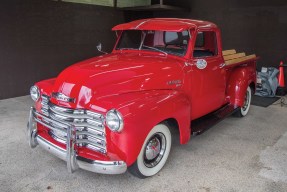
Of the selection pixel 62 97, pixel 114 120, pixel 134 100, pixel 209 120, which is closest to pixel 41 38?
pixel 62 97

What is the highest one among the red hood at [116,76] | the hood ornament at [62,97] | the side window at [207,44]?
the side window at [207,44]

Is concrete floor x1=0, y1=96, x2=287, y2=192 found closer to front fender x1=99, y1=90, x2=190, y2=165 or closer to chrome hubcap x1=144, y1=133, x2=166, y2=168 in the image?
chrome hubcap x1=144, y1=133, x2=166, y2=168

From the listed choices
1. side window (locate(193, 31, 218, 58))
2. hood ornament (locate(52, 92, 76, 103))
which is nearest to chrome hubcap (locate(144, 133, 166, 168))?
hood ornament (locate(52, 92, 76, 103))

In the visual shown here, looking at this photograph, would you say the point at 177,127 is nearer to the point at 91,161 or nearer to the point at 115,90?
the point at 115,90

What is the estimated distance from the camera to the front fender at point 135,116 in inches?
81.6

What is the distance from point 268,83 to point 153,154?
13.5 feet

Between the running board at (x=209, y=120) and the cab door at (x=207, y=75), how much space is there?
2.7 inches

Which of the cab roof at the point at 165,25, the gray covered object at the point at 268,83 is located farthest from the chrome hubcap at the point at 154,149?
the gray covered object at the point at 268,83

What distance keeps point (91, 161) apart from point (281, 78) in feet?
17.0

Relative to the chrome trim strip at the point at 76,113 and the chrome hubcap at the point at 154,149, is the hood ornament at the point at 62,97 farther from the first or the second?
the chrome hubcap at the point at 154,149

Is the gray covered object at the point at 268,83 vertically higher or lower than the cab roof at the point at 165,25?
lower

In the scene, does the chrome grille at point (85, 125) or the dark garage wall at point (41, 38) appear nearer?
the chrome grille at point (85, 125)

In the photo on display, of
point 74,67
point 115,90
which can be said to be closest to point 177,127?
point 115,90

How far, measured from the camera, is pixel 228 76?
12.9 ft
